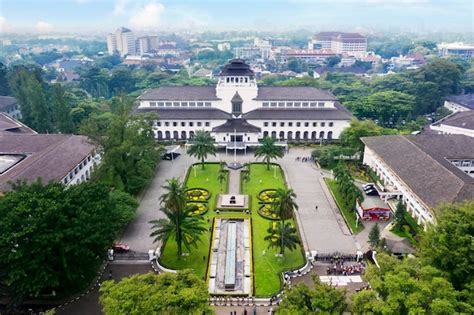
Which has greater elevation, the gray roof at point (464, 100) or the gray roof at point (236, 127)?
the gray roof at point (464, 100)

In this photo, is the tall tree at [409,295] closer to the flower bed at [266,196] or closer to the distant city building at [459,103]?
the flower bed at [266,196]

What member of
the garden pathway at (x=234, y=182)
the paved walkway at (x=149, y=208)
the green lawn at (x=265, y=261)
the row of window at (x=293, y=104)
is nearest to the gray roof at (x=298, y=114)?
the row of window at (x=293, y=104)

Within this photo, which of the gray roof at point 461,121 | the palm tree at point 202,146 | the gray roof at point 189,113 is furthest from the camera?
the gray roof at point 189,113

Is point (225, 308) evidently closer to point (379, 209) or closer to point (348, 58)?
point (379, 209)

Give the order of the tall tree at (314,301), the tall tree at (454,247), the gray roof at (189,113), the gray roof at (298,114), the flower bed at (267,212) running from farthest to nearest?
the gray roof at (189,113)
the gray roof at (298,114)
the flower bed at (267,212)
the tall tree at (454,247)
the tall tree at (314,301)

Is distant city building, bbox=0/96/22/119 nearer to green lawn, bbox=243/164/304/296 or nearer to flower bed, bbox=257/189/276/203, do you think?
flower bed, bbox=257/189/276/203

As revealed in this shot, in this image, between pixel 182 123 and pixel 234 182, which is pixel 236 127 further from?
pixel 234 182
